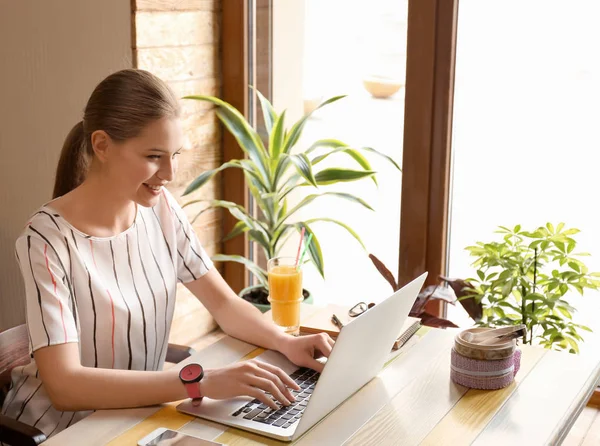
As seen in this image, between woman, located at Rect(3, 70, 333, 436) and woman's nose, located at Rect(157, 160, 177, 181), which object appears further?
woman's nose, located at Rect(157, 160, 177, 181)

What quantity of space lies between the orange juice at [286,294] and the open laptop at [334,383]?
1.02 ft

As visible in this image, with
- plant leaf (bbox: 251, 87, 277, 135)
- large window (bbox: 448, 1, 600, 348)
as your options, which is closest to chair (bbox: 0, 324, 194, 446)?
plant leaf (bbox: 251, 87, 277, 135)

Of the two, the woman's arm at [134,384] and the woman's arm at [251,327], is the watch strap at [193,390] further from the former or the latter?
the woman's arm at [251,327]

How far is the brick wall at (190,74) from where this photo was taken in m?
3.03

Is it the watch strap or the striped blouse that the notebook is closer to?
the striped blouse

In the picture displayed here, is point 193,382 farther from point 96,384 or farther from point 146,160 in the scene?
point 146,160

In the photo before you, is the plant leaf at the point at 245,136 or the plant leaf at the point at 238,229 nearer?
the plant leaf at the point at 245,136

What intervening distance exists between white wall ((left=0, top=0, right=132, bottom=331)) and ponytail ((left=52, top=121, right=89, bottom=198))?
1.08 metres

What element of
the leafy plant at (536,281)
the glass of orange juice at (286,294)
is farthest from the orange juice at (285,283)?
the leafy plant at (536,281)

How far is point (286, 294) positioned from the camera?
1959 mm

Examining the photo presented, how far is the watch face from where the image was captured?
1.55 meters

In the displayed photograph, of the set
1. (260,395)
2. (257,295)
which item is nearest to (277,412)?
(260,395)

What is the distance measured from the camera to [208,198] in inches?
136

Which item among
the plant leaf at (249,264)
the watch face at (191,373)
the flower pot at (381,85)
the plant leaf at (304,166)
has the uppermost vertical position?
the flower pot at (381,85)
